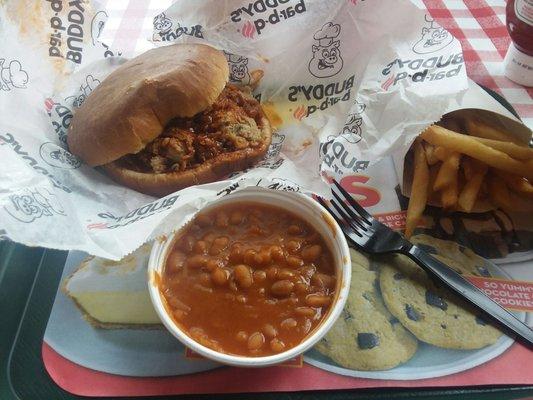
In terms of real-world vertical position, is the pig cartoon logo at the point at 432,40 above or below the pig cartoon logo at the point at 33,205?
below

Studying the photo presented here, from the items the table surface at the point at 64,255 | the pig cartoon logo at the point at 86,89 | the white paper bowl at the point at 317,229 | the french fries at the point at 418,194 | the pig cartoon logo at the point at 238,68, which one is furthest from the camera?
the pig cartoon logo at the point at 238,68

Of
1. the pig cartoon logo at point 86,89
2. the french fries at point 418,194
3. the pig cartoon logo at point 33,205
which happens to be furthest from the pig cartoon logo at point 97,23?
the french fries at point 418,194

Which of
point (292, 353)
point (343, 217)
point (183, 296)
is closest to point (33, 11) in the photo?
point (183, 296)

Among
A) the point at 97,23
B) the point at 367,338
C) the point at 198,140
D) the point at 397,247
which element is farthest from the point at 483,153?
the point at 97,23

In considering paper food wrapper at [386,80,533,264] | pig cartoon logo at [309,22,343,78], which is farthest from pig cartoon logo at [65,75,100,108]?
paper food wrapper at [386,80,533,264]

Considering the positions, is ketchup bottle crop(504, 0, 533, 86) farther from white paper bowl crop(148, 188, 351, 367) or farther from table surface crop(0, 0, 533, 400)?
white paper bowl crop(148, 188, 351, 367)

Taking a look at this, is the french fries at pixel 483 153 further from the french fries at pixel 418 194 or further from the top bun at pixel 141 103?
the top bun at pixel 141 103

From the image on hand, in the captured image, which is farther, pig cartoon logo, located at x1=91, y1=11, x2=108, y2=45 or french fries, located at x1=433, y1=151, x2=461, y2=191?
pig cartoon logo, located at x1=91, y1=11, x2=108, y2=45
